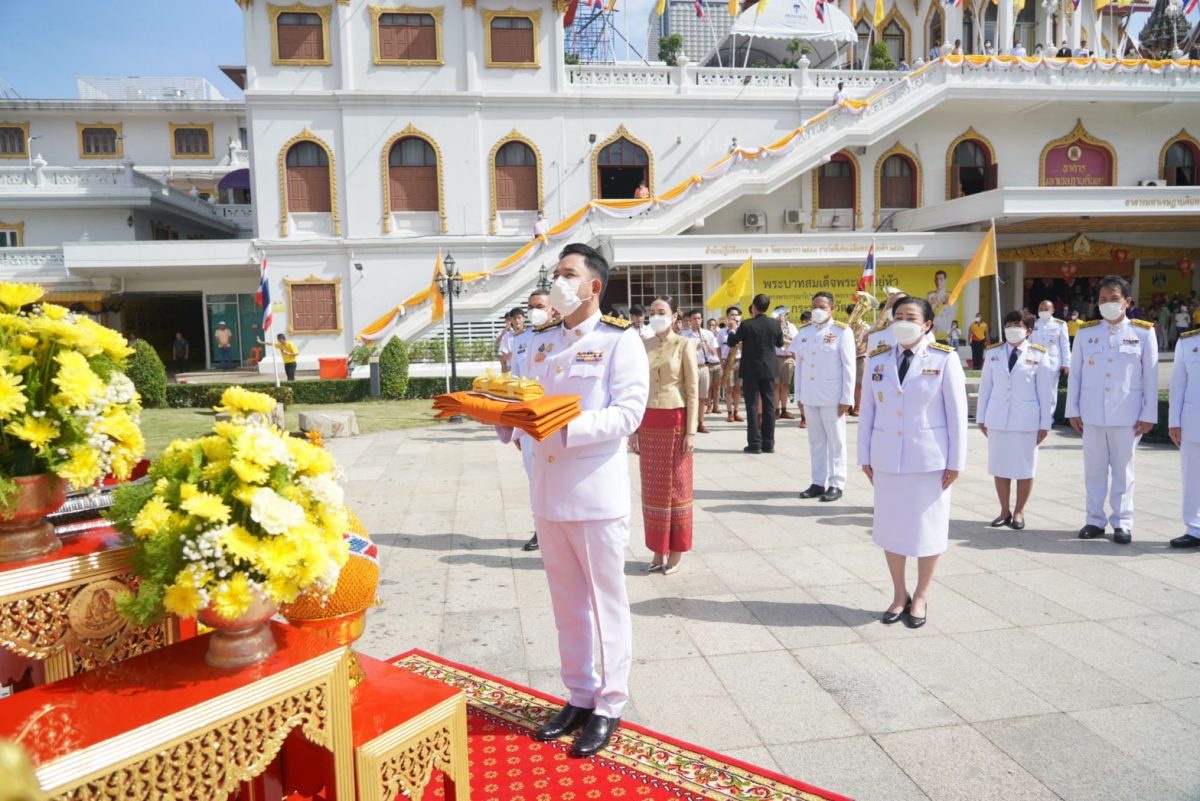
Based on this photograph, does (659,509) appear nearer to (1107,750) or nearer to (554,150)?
(1107,750)

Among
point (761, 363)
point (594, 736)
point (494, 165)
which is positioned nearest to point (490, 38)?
point (494, 165)

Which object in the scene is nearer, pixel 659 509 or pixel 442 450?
pixel 659 509

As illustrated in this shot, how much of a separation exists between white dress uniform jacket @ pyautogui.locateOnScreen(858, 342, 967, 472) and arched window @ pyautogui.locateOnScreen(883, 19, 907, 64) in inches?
1192

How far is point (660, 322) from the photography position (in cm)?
581

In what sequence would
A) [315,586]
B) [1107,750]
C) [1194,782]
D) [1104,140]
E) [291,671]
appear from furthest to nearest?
[1104,140], [1107,750], [1194,782], [315,586], [291,671]

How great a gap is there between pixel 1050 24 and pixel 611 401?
1396 inches

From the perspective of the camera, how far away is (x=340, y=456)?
10.9 meters

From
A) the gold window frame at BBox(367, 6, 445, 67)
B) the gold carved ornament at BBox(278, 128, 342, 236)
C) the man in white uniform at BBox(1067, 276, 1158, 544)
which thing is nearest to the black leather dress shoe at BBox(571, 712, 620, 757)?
the man in white uniform at BBox(1067, 276, 1158, 544)

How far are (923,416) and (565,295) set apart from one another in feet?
8.02

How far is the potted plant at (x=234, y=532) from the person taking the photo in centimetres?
203

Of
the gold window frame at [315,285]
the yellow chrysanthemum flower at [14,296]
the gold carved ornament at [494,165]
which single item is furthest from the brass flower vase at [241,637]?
the gold carved ornament at [494,165]

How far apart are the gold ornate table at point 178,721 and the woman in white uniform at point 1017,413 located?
593 cm

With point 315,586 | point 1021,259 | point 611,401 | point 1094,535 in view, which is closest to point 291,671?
point 315,586

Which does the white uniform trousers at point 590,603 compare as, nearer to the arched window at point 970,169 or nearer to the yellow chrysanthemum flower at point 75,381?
the yellow chrysanthemum flower at point 75,381
